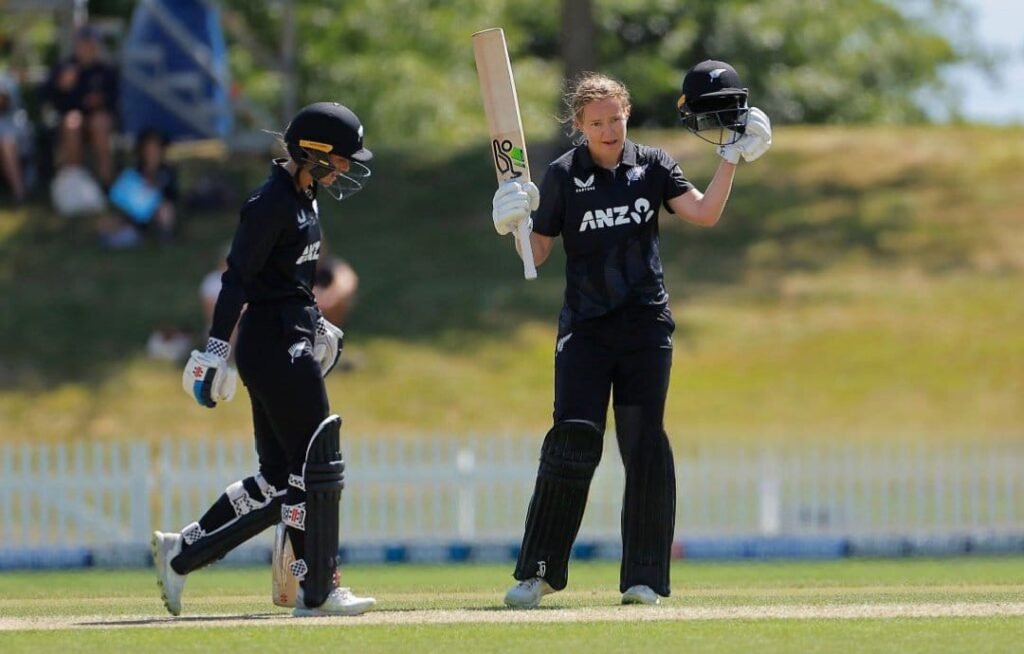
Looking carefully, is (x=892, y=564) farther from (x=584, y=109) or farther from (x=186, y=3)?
(x=186, y=3)

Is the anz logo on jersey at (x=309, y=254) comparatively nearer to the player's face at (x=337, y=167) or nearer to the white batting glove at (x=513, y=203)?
the player's face at (x=337, y=167)

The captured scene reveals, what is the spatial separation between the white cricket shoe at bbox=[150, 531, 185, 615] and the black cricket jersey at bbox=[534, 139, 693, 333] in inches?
73.9

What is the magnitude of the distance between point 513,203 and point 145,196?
14.9 m

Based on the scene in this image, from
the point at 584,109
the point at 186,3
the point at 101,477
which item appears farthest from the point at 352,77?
the point at 584,109

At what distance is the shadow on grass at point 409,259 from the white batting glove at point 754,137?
12968 mm

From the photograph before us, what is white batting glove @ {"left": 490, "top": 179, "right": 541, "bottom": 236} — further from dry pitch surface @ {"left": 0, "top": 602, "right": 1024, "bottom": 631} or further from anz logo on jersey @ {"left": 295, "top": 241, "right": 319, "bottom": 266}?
dry pitch surface @ {"left": 0, "top": 602, "right": 1024, "bottom": 631}

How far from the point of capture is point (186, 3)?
23.4m

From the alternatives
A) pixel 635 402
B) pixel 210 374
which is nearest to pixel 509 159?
pixel 635 402

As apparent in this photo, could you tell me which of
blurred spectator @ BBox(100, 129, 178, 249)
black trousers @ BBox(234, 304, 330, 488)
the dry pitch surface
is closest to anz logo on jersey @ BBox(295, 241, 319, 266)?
black trousers @ BBox(234, 304, 330, 488)

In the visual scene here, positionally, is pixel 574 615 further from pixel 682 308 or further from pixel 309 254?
pixel 682 308

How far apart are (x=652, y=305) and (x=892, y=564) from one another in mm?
6107

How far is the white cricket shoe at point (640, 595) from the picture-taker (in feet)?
25.5

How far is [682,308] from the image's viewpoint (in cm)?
2161

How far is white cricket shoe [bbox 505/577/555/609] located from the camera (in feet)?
25.6
